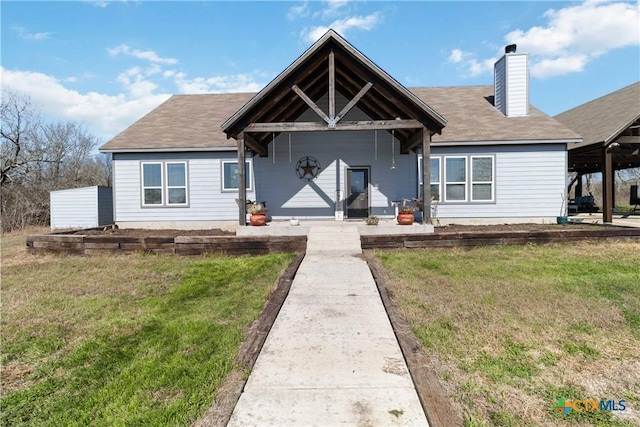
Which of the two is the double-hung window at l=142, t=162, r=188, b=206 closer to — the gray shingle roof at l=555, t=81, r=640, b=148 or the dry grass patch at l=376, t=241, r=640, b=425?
the dry grass patch at l=376, t=241, r=640, b=425

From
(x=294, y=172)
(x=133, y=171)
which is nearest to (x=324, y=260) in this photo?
(x=294, y=172)

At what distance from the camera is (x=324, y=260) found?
22.8 ft

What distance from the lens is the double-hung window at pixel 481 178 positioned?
1174 centimetres

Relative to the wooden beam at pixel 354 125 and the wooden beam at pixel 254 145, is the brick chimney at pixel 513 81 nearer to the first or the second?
the wooden beam at pixel 354 125

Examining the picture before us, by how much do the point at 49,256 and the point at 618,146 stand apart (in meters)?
19.6

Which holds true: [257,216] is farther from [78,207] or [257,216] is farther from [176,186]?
[78,207]

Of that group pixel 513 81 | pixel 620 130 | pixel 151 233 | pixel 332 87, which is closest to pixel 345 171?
pixel 332 87

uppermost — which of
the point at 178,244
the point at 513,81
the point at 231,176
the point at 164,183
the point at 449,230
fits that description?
the point at 513,81

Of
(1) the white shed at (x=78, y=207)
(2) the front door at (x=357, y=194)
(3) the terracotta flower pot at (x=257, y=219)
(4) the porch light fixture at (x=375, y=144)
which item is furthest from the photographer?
(1) the white shed at (x=78, y=207)

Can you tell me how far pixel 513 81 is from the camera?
12781mm

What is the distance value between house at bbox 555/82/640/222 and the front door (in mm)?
8513

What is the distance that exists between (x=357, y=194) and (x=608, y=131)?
32.5 ft

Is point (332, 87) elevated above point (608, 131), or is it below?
above

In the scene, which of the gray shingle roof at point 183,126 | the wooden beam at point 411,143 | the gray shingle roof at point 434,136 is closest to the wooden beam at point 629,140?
the gray shingle roof at point 434,136
